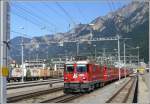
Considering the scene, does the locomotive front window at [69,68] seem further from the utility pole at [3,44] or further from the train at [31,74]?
the train at [31,74]

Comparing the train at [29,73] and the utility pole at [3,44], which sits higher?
the utility pole at [3,44]

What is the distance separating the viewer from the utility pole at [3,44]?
27.5ft

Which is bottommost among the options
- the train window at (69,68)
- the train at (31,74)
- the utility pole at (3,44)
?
the train at (31,74)

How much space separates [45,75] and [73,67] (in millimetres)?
56792

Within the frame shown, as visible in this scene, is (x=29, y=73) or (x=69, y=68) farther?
(x=29, y=73)

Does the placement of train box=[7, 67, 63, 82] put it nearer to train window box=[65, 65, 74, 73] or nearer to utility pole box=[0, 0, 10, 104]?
train window box=[65, 65, 74, 73]

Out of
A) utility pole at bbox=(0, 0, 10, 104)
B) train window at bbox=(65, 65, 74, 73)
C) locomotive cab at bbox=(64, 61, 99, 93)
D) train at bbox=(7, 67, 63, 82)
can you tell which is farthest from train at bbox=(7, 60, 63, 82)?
utility pole at bbox=(0, 0, 10, 104)

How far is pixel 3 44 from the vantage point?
8.40 metres

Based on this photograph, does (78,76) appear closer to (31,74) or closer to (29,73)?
(29,73)

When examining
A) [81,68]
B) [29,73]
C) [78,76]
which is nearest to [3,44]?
[78,76]

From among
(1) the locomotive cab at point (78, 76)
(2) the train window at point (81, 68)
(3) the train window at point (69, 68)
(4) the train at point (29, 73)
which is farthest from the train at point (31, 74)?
(2) the train window at point (81, 68)

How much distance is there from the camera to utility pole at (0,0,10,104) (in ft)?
27.5

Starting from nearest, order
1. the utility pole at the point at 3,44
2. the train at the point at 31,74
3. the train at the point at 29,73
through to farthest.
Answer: the utility pole at the point at 3,44
the train at the point at 29,73
the train at the point at 31,74

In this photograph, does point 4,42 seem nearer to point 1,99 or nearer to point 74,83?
point 1,99
